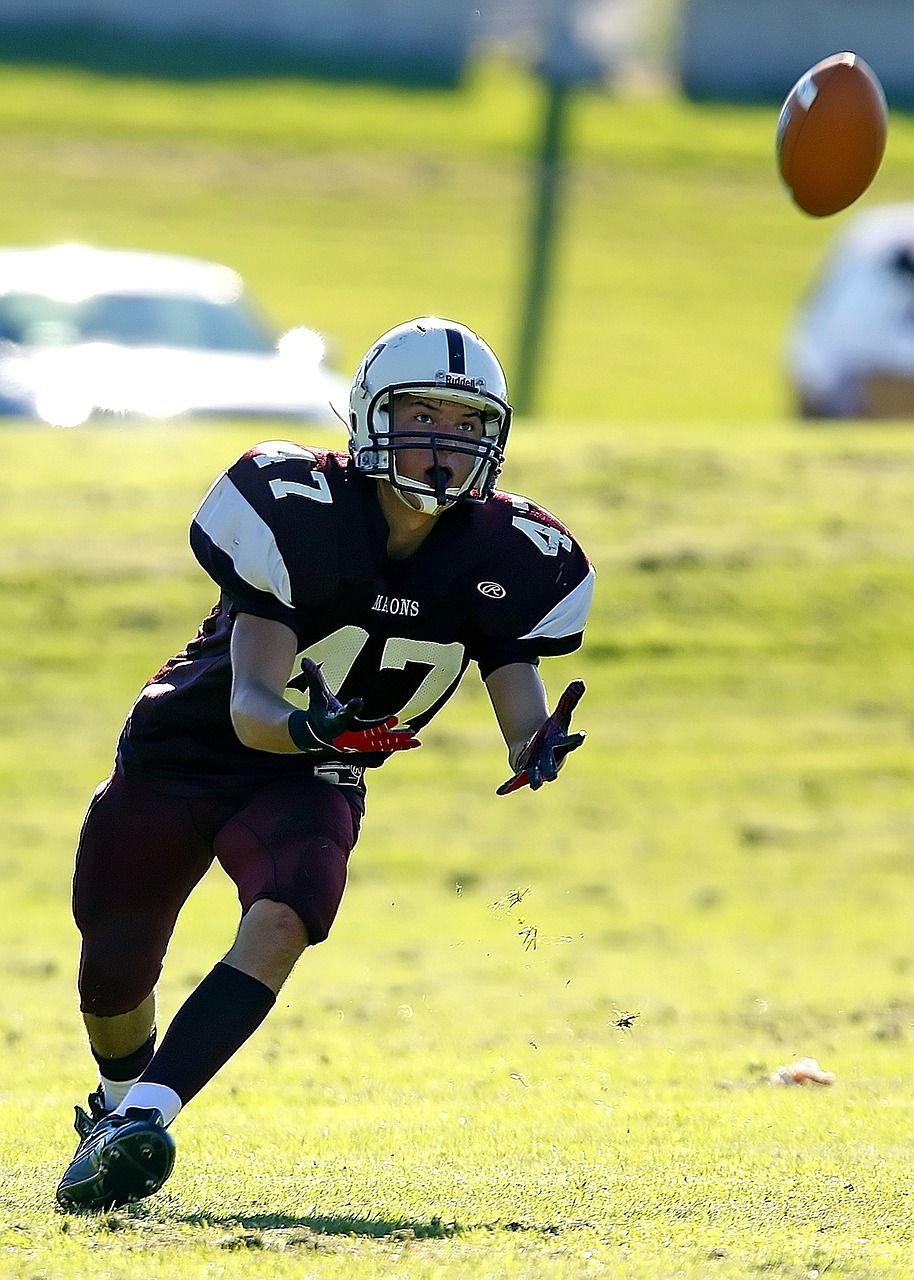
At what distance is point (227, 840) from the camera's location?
4547 millimetres

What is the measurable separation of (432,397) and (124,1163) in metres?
1.69

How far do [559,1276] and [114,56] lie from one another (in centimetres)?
2991

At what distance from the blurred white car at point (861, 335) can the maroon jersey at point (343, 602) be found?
37.4ft

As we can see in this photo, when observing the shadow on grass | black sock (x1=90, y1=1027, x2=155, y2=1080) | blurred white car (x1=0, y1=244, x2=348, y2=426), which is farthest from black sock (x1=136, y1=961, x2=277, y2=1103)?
blurred white car (x1=0, y1=244, x2=348, y2=426)

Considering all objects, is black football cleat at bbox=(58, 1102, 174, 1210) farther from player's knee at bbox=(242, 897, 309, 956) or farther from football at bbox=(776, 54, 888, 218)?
football at bbox=(776, 54, 888, 218)

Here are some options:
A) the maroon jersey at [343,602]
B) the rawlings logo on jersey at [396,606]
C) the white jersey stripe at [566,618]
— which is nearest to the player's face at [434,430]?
the maroon jersey at [343,602]

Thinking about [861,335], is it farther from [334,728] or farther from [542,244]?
[334,728]

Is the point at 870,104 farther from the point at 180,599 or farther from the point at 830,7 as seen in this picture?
the point at 830,7

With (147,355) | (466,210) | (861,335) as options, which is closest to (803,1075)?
(147,355)

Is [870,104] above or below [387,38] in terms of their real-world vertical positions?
above

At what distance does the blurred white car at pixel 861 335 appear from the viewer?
15758mm

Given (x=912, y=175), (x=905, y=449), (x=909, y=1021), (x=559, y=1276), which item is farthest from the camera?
(x=912, y=175)

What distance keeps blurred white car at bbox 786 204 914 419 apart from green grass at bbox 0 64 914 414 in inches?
150

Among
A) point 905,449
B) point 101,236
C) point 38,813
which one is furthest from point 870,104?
point 101,236
